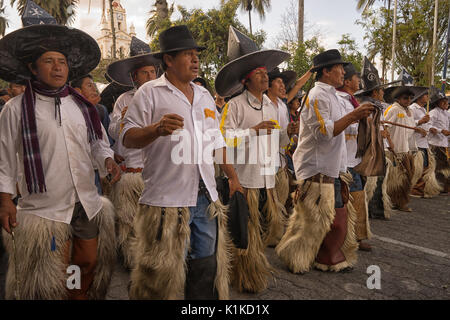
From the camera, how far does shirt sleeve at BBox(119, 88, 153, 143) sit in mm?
2568

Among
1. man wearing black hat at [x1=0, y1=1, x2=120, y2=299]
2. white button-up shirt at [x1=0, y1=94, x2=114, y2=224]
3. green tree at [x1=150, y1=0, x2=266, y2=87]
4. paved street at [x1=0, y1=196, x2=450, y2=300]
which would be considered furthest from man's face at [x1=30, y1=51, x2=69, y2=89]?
green tree at [x1=150, y1=0, x2=266, y2=87]

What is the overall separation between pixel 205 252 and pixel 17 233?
4.22 ft

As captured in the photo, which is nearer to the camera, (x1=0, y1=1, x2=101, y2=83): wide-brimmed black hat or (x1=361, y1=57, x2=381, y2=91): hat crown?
(x1=0, y1=1, x2=101, y2=83): wide-brimmed black hat

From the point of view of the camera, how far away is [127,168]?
436 cm

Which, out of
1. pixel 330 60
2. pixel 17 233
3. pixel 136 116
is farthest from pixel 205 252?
pixel 330 60

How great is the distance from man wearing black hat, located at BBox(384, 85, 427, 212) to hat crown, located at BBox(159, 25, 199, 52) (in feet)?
18.2

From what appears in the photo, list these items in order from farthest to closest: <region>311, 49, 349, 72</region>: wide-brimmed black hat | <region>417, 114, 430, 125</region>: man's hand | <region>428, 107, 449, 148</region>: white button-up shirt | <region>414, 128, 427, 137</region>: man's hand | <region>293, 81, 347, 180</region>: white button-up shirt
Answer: <region>428, 107, 449, 148</region>: white button-up shirt → <region>417, 114, 430, 125</region>: man's hand → <region>414, 128, 427, 137</region>: man's hand → <region>311, 49, 349, 72</region>: wide-brimmed black hat → <region>293, 81, 347, 180</region>: white button-up shirt

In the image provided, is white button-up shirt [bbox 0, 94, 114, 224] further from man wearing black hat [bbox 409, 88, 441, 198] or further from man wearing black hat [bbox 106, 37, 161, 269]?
man wearing black hat [bbox 409, 88, 441, 198]

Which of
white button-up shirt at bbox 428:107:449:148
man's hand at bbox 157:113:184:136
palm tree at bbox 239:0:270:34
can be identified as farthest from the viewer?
palm tree at bbox 239:0:270:34

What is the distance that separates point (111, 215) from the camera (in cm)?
300

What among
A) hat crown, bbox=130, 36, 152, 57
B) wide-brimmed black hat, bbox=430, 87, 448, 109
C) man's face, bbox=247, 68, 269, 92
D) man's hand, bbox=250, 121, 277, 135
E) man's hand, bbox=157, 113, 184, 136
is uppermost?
hat crown, bbox=130, 36, 152, 57

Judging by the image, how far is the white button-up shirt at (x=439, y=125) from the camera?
889 cm

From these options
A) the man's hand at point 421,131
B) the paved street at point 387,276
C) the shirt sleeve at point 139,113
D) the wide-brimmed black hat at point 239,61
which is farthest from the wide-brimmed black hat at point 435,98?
the shirt sleeve at point 139,113
